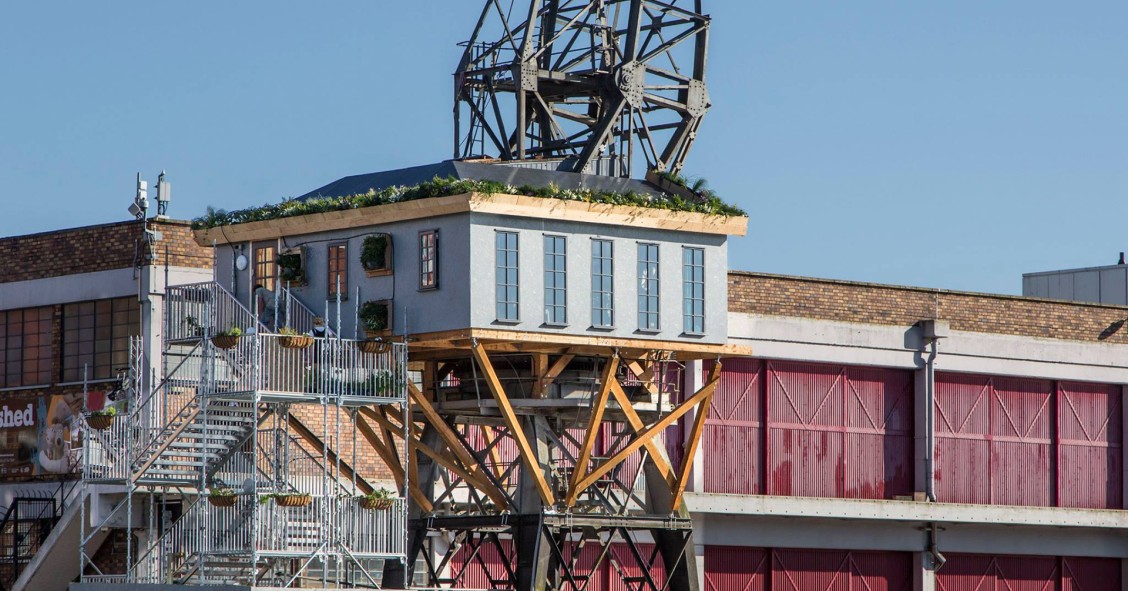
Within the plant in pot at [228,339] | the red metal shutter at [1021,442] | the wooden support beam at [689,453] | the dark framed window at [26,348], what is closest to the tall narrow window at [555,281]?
the wooden support beam at [689,453]

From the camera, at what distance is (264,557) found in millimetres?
40594

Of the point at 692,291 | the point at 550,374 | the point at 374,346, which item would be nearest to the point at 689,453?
the point at 692,291

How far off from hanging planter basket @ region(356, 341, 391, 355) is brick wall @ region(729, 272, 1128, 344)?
45.8 ft

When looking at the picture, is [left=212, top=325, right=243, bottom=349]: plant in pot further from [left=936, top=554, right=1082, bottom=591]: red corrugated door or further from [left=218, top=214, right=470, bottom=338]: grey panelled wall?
[left=936, top=554, right=1082, bottom=591]: red corrugated door

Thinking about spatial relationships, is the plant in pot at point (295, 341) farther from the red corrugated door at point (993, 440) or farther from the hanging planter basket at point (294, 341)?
the red corrugated door at point (993, 440)

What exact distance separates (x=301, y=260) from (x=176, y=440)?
184 inches

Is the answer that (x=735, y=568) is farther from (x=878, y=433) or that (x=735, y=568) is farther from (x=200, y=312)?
(x=200, y=312)

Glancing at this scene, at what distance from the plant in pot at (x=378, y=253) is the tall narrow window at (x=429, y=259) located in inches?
31.3

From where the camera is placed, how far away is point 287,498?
39.9 m

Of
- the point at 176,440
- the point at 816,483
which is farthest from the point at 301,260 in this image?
the point at 816,483

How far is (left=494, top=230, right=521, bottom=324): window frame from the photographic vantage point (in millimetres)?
41906

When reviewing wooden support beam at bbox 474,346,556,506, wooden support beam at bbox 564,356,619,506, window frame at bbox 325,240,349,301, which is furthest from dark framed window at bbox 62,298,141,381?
wooden support beam at bbox 564,356,619,506

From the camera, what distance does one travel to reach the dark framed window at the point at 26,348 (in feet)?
168

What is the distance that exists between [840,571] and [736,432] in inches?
191
